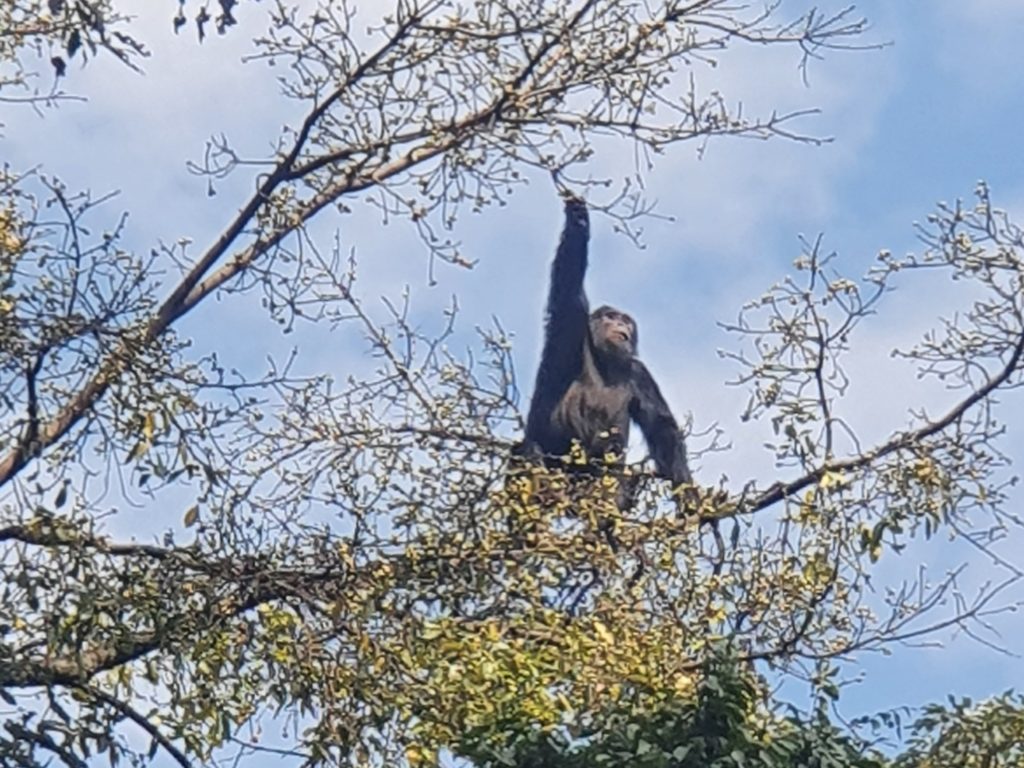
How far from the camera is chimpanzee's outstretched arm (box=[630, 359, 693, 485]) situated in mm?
12547

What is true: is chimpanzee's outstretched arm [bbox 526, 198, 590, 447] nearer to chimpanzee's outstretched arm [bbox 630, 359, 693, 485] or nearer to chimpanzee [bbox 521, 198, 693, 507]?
chimpanzee [bbox 521, 198, 693, 507]

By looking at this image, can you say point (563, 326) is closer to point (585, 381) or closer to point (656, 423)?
point (585, 381)

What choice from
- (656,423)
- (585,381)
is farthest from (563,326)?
(656,423)

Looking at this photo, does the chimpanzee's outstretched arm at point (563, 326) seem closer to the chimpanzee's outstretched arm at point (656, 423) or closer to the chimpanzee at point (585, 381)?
the chimpanzee at point (585, 381)

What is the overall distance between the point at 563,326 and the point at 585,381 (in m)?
0.40

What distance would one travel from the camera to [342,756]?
848 cm

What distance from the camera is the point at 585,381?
13.0 m

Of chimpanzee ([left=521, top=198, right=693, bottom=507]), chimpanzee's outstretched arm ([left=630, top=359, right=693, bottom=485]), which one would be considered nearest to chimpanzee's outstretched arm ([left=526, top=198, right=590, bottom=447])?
chimpanzee ([left=521, top=198, right=693, bottom=507])

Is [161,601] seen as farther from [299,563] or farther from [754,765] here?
[754,765]

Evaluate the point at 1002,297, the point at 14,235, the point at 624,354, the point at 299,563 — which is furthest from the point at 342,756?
the point at 624,354

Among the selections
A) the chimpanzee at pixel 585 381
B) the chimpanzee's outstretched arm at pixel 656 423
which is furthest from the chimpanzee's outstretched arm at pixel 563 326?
the chimpanzee's outstretched arm at pixel 656 423

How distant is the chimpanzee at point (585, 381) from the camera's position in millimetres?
12336

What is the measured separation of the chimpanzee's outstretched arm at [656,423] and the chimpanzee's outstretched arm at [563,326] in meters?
0.42

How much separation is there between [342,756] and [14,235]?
2.22 m
